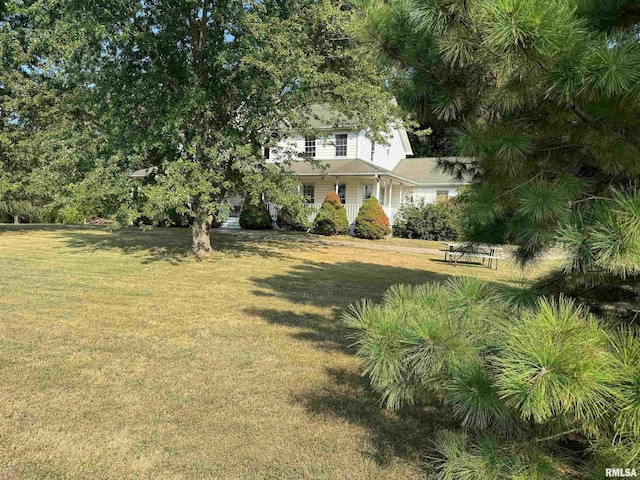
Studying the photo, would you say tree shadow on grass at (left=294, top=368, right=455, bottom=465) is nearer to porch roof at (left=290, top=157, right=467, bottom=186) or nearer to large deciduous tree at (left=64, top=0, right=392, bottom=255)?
large deciduous tree at (left=64, top=0, right=392, bottom=255)

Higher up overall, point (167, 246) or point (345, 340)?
point (167, 246)

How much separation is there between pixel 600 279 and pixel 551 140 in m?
0.87

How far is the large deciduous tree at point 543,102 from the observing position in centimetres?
172

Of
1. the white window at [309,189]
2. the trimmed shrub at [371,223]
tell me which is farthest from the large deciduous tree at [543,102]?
the white window at [309,189]

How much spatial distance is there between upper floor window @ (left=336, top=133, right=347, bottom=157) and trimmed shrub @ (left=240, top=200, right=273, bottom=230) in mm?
5392

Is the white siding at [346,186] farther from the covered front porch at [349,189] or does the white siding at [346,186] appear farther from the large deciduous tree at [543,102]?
the large deciduous tree at [543,102]

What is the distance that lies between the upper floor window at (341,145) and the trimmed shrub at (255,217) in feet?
17.7

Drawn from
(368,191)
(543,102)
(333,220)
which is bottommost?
(333,220)

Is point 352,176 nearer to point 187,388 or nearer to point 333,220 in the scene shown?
point 333,220

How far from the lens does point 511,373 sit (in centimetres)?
147

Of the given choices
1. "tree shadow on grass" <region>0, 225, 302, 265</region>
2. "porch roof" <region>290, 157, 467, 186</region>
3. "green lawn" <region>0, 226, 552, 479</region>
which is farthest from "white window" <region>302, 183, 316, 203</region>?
"green lawn" <region>0, 226, 552, 479</region>

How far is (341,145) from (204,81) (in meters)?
13.9

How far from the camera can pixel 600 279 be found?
8.26ft

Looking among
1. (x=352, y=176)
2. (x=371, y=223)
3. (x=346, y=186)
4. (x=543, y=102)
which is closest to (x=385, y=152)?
(x=346, y=186)
